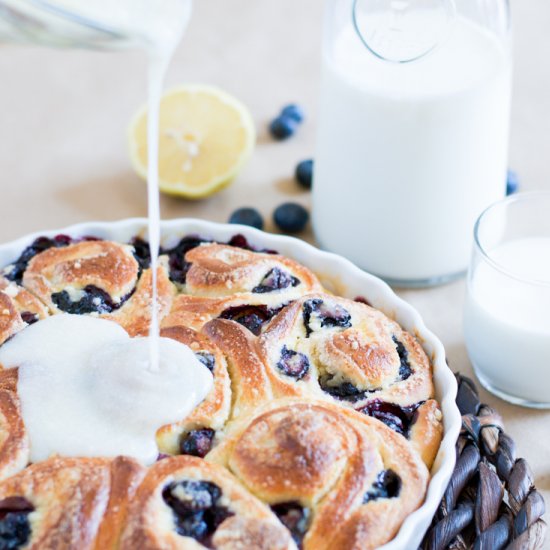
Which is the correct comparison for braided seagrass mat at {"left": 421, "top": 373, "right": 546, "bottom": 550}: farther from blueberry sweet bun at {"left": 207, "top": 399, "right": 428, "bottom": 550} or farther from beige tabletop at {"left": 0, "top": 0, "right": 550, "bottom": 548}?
beige tabletop at {"left": 0, "top": 0, "right": 550, "bottom": 548}

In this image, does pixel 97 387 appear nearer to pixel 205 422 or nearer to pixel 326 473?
pixel 205 422

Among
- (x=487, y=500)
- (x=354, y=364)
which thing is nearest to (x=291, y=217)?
(x=354, y=364)

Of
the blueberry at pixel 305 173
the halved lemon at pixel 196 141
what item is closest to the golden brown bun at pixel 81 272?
the halved lemon at pixel 196 141

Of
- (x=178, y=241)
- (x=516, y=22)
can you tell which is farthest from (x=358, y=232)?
(x=516, y=22)

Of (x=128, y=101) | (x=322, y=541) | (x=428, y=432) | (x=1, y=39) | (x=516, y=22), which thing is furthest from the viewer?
(x=516, y=22)

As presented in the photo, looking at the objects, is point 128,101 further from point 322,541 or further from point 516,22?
point 322,541
